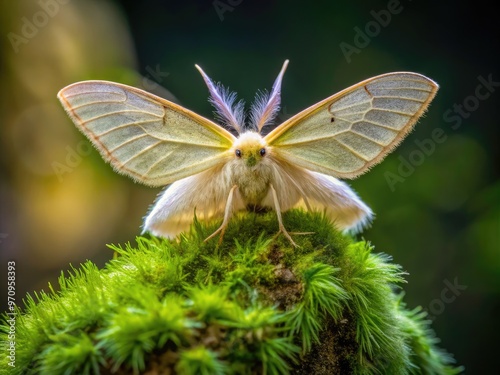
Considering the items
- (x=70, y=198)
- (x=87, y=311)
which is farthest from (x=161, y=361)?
(x=70, y=198)

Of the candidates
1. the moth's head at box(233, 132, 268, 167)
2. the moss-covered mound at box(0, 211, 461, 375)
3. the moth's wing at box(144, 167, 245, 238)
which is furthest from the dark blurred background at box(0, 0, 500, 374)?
the moss-covered mound at box(0, 211, 461, 375)

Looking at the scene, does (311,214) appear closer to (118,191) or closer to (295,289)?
(295,289)

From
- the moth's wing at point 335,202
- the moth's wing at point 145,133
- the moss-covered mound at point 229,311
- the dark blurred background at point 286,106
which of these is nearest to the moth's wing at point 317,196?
the moth's wing at point 335,202

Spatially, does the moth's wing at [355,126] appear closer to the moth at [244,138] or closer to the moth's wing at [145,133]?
the moth at [244,138]

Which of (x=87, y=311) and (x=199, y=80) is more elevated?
(x=199, y=80)

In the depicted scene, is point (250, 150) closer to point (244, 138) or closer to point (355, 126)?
point (244, 138)

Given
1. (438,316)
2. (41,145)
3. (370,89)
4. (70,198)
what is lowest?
(438,316)
